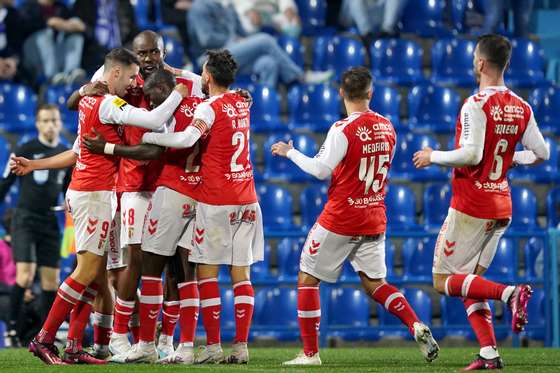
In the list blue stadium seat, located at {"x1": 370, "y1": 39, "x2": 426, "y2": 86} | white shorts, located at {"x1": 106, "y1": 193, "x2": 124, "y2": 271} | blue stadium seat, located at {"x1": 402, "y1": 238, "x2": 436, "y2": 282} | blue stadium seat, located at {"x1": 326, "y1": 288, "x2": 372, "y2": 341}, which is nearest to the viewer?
white shorts, located at {"x1": 106, "y1": 193, "x2": 124, "y2": 271}


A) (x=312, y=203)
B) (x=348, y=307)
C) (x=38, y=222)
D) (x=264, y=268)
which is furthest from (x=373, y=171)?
(x=312, y=203)

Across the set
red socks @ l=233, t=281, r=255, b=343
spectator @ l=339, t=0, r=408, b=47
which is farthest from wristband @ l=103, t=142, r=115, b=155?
spectator @ l=339, t=0, r=408, b=47

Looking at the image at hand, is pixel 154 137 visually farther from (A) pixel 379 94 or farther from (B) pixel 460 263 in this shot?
(A) pixel 379 94

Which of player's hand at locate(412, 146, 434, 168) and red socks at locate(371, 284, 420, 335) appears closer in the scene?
player's hand at locate(412, 146, 434, 168)

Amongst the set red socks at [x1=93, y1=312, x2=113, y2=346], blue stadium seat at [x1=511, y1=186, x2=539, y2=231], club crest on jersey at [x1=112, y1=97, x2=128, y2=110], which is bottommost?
red socks at [x1=93, y1=312, x2=113, y2=346]

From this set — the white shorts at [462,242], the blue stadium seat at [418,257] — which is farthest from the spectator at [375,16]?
the white shorts at [462,242]

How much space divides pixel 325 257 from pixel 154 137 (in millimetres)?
1441

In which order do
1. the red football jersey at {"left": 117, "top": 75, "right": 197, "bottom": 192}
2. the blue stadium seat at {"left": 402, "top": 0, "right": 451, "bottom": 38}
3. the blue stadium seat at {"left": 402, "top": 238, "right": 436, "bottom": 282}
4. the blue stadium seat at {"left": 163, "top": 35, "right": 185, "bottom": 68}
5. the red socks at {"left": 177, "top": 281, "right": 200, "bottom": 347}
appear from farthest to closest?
the blue stadium seat at {"left": 402, "top": 0, "right": 451, "bottom": 38} < the blue stadium seat at {"left": 163, "top": 35, "right": 185, "bottom": 68} < the blue stadium seat at {"left": 402, "top": 238, "right": 436, "bottom": 282} < the red football jersey at {"left": 117, "top": 75, "right": 197, "bottom": 192} < the red socks at {"left": 177, "top": 281, "right": 200, "bottom": 347}

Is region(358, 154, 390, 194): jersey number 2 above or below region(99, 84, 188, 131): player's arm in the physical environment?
below

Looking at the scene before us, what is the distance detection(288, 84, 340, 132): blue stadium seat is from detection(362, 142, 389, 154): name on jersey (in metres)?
Result: 6.71

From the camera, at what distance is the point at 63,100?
15.0 m

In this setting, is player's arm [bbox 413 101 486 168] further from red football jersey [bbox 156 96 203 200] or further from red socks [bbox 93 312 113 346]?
red socks [bbox 93 312 113 346]

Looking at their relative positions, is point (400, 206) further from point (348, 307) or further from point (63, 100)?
point (63, 100)

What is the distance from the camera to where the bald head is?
28.1ft
